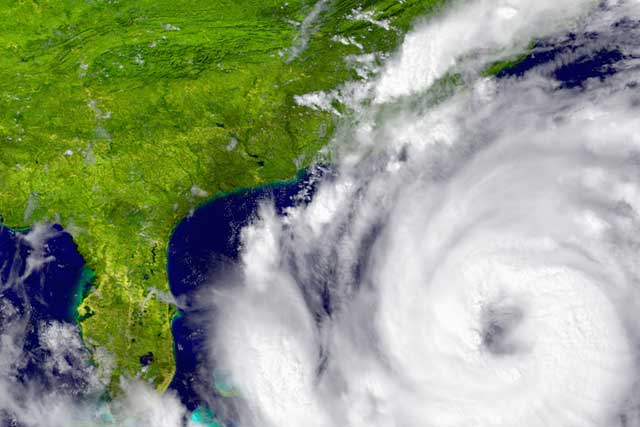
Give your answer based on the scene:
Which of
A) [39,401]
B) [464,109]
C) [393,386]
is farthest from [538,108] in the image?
[39,401]

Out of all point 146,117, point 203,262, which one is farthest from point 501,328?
point 146,117

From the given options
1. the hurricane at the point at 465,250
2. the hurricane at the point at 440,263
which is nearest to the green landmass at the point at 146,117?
the hurricane at the point at 440,263

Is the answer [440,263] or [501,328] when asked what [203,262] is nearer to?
[440,263]

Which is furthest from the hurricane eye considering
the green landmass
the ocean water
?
the green landmass

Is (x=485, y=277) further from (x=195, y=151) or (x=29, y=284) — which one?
(x=29, y=284)

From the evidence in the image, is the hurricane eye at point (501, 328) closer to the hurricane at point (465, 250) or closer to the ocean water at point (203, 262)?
the hurricane at point (465, 250)

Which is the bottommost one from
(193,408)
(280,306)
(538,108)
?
(193,408)

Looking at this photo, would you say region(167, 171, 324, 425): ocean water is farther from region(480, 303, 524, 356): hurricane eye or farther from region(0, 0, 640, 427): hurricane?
region(480, 303, 524, 356): hurricane eye
